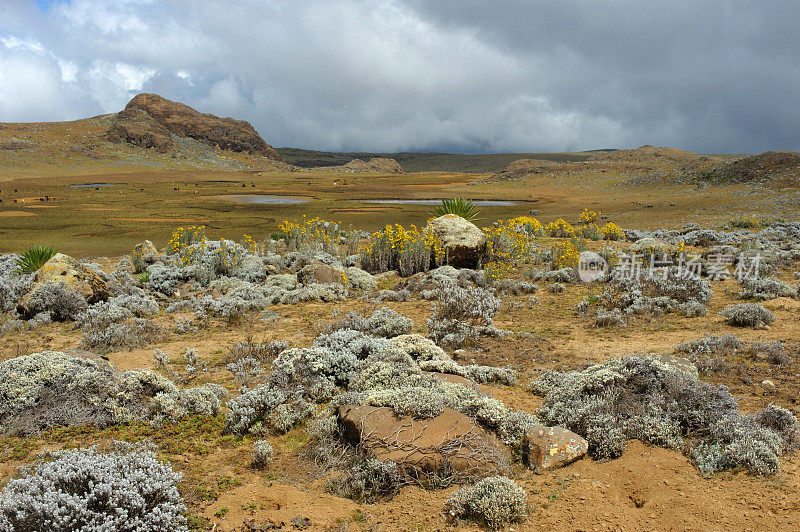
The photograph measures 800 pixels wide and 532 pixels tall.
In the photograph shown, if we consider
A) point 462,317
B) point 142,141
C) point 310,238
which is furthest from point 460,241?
point 142,141

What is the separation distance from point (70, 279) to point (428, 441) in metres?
8.80

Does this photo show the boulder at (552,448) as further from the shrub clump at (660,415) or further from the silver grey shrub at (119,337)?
the silver grey shrub at (119,337)

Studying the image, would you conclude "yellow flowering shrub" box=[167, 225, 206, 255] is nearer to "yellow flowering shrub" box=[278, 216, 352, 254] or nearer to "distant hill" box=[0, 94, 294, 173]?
"yellow flowering shrub" box=[278, 216, 352, 254]

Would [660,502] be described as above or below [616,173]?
below

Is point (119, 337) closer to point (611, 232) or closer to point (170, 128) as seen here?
point (611, 232)

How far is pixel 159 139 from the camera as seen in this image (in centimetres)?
10412

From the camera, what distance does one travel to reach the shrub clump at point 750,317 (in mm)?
7445

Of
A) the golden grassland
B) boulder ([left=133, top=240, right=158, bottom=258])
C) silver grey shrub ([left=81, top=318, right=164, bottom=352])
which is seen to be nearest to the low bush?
silver grey shrub ([left=81, top=318, right=164, bottom=352])

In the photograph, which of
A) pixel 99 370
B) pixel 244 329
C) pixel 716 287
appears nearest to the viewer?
pixel 99 370

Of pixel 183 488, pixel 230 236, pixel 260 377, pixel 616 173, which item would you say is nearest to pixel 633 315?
pixel 260 377

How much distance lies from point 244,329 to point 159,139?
112 meters

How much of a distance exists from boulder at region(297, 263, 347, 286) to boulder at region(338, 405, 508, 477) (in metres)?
6.76

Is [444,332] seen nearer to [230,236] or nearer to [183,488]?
[183,488]

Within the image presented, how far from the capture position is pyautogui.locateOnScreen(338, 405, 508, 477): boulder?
12.9 ft
